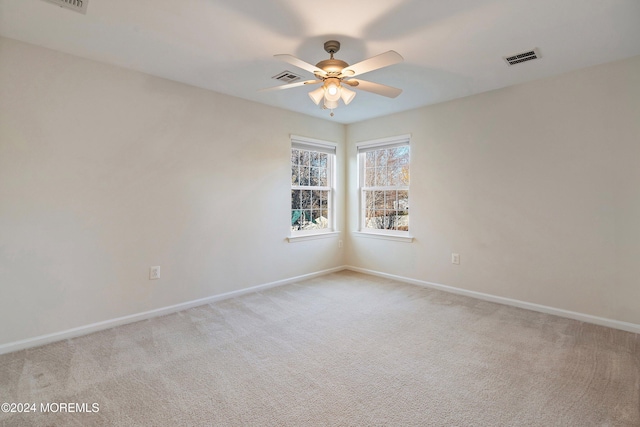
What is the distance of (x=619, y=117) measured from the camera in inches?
109

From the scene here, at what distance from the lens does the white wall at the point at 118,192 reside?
7.97 feet

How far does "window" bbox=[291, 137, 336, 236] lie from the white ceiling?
1.61 m

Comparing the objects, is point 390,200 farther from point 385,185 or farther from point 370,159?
point 370,159

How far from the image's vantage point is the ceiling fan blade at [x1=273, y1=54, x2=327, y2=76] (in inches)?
77.6

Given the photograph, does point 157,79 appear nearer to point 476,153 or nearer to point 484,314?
point 476,153

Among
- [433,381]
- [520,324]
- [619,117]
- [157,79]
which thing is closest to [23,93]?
[157,79]

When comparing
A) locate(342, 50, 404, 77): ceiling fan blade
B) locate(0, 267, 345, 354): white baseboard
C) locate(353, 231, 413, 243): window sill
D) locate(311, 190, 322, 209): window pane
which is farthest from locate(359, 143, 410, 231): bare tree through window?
locate(342, 50, 404, 77): ceiling fan blade

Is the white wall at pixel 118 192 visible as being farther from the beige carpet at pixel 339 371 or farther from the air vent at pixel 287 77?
the air vent at pixel 287 77

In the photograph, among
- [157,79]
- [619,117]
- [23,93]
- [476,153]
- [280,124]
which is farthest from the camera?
[280,124]

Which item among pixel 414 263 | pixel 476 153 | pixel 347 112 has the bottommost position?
pixel 414 263

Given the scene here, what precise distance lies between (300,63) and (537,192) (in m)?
2.83

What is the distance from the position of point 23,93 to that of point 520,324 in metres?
4.79

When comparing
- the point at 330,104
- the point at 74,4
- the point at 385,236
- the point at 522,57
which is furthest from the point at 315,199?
the point at 74,4

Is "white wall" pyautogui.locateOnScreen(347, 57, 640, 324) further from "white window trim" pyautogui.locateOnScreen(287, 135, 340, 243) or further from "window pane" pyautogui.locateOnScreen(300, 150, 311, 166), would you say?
"window pane" pyautogui.locateOnScreen(300, 150, 311, 166)
